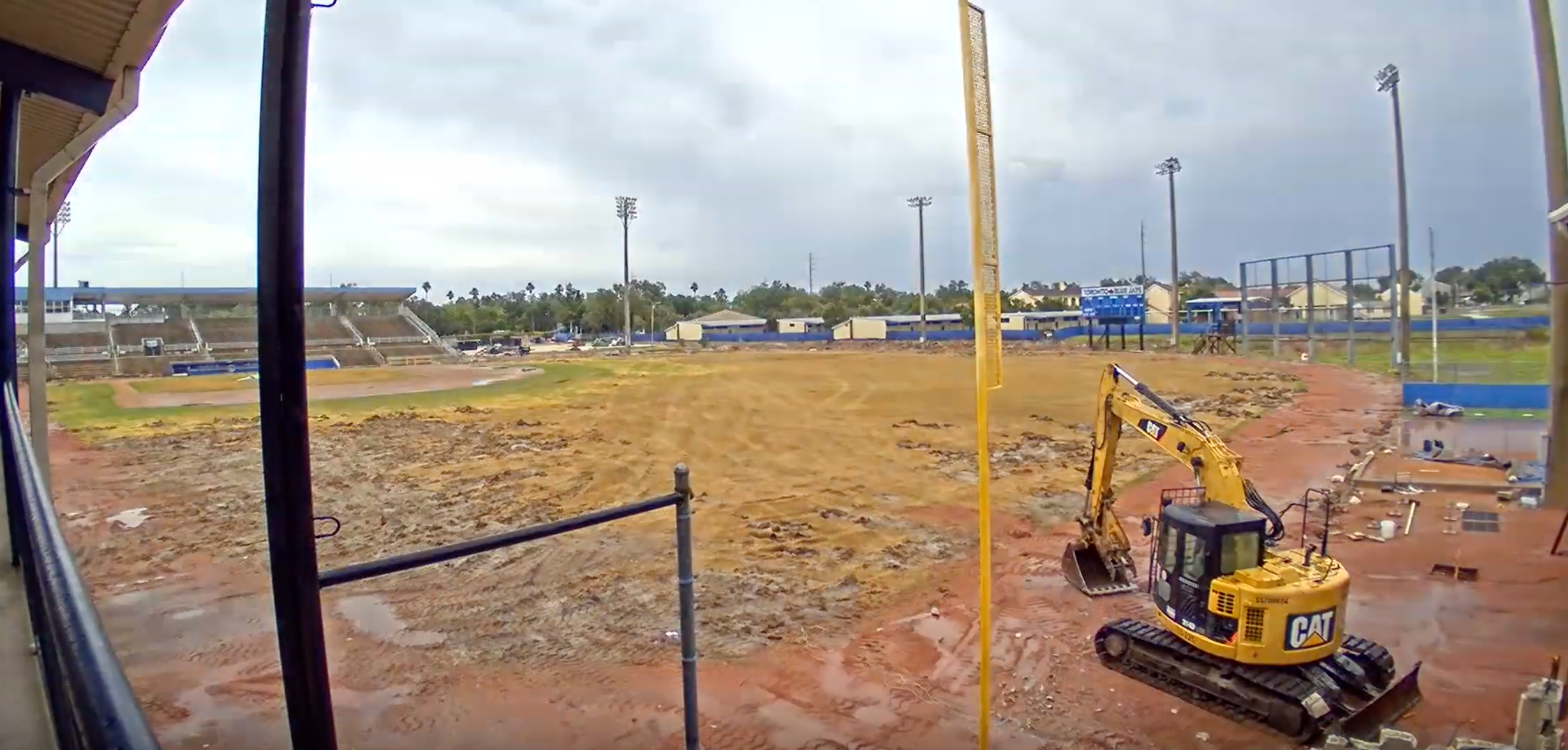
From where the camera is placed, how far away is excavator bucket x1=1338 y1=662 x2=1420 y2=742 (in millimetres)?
7668

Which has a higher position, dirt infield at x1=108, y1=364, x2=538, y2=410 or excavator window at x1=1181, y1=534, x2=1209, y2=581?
dirt infield at x1=108, y1=364, x2=538, y2=410

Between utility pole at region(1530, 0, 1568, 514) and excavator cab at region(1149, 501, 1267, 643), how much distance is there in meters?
10.5

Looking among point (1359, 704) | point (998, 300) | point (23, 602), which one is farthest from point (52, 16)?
point (1359, 704)

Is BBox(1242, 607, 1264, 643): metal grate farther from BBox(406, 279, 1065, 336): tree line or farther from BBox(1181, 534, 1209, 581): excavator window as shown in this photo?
BBox(406, 279, 1065, 336): tree line

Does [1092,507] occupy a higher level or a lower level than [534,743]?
higher

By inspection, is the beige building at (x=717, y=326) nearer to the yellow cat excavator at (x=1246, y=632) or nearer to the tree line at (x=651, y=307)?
the tree line at (x=651, y=307)

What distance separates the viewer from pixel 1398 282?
3747 centimetres

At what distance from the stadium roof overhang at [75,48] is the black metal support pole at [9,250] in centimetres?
12

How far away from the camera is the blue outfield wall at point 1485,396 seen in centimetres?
2447

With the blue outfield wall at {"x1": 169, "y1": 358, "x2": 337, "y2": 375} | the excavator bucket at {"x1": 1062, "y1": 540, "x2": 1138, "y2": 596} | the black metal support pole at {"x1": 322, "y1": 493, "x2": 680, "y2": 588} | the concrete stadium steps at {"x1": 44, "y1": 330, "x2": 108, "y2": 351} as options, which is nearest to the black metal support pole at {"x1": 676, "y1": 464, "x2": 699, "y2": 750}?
the black metal support pole at {"x1": 322, "y1": 493, "x2": 680, "y2": 588}

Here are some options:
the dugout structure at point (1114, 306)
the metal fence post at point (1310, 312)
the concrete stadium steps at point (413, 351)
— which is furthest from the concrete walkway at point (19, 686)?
the concrete stadium steps at point (413, 351)

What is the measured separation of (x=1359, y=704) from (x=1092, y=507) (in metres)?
3.79

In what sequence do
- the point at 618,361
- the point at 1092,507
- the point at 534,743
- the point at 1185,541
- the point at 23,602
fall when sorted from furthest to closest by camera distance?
the point at 618,361, the point at 1092,507, the point at 1185,541, the point at 534,743, the point at 23,602

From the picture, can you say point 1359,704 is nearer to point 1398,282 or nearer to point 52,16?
point 52,16
